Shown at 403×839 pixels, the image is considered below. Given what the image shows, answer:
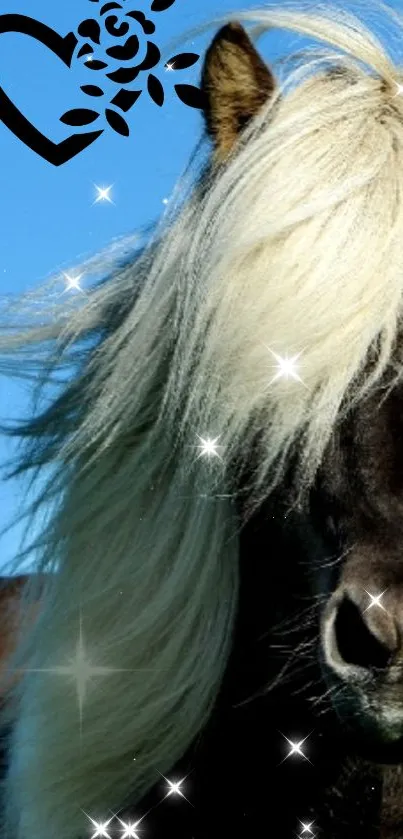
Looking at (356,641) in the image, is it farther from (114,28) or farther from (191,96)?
(114,28)

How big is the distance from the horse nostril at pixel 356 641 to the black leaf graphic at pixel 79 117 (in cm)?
100

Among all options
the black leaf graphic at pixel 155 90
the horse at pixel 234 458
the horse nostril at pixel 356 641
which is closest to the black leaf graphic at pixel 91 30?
the black leaf graphic at pixel 155 90

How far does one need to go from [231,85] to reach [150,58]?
1.11ft

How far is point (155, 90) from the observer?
6.76 ft

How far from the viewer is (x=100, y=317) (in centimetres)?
196

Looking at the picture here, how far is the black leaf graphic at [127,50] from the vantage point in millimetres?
2117

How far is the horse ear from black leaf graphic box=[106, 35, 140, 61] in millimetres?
361

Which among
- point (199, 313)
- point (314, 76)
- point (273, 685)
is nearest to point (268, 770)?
point (273, 685)

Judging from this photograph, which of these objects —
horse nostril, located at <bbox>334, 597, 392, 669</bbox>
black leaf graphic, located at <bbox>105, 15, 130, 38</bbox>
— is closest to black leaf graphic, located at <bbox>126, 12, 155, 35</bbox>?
black leaf graphic, located at <bbox>105, 15, 130, 38</bbox>

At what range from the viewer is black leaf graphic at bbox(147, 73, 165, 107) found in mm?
2026

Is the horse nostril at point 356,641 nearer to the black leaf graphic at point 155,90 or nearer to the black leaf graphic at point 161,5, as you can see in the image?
the black leaf graphic at point 155,90

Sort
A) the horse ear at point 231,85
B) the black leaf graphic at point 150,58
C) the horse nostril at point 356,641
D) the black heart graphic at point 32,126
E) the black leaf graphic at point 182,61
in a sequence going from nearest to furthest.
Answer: the horse nostril at point 356,641
the horse ear at point 231,85
the black leaf graphic at point 182,61
the black leaf graphic at point 150,58
the black heart graphic at point 32,126

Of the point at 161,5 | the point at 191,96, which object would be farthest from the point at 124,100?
the point at 191,96

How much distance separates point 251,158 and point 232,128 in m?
0.07
